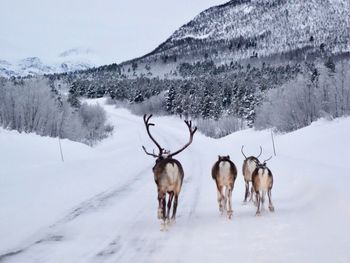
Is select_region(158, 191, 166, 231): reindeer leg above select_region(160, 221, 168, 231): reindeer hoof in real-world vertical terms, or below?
above

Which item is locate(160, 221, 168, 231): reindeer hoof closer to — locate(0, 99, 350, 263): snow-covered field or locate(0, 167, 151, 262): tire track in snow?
locate(0, 99, 350, 263): snow-covered field

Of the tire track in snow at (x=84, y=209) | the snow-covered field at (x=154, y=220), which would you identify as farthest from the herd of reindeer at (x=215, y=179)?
the tire track in snow at (x=84, y=209)

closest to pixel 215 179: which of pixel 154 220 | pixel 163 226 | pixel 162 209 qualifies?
pixel 154 220

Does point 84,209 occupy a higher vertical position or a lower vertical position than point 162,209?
lower

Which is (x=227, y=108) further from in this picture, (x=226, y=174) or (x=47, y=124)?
(x=226, y=174)

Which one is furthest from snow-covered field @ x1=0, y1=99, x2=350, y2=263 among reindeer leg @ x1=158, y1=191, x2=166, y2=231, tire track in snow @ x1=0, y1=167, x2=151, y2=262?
reindeer leg @ x1=158, y1=191, x2=166, y2=231

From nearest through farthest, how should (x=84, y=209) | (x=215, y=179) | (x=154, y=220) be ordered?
(x=154, y=220) → (x=215, y=179) → (x=84, y=209)

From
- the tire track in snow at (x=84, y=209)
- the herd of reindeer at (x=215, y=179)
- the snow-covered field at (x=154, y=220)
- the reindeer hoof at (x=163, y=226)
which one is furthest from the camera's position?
the herd of reindeer at (x=215, y=179)

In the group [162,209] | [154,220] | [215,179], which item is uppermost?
[215,179]

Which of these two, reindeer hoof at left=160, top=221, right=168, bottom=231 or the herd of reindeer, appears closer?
reindeer hoof at left=160, top=221, right=168, bottom=231

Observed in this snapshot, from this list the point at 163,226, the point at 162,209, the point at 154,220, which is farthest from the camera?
the point at 154,220

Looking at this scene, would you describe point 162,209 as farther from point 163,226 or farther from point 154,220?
point 154,220

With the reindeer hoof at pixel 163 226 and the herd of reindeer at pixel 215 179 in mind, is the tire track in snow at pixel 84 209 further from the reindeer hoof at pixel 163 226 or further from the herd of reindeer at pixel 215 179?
the herd of reindeer at pixel 215 179

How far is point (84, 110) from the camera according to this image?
7775 cm
